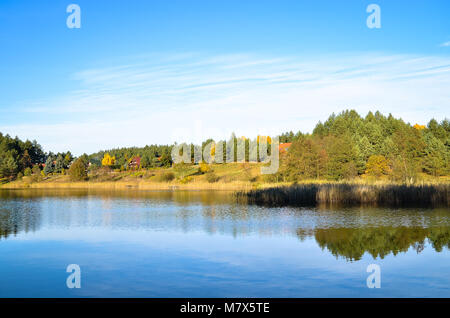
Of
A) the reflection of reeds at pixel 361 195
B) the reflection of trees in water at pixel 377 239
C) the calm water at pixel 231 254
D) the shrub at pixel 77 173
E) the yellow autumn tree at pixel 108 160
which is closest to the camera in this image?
the calm water at pixel 231 254

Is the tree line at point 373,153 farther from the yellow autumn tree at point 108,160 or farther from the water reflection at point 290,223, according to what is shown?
the yellow autumn tree at point 108,160

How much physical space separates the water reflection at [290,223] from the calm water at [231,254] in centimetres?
5

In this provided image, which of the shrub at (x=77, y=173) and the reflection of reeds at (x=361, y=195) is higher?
the shrub at (x=77, y=173)

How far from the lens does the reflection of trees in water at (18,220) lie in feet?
66.3

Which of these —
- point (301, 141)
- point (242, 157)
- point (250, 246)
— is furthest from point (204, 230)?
point (242, 157)

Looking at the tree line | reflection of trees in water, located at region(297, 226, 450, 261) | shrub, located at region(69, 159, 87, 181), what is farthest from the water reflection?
shrub, located at region(69, 159, 87, 181)

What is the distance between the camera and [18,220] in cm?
2391

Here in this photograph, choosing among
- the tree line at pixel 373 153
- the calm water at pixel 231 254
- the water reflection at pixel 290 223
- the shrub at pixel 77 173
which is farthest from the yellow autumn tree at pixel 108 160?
the calm water at pixel 231 254

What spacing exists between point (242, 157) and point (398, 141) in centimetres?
2849

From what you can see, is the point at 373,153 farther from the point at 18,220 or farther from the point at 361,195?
the point at 18,220

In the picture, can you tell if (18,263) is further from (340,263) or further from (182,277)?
(340,263)

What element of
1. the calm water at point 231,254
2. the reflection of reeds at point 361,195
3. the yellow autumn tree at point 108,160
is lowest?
the calm water at point 231,254

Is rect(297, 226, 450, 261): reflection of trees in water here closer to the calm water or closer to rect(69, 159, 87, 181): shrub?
the calm water

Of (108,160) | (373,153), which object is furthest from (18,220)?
(108,160)
